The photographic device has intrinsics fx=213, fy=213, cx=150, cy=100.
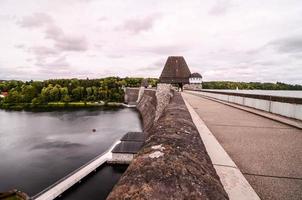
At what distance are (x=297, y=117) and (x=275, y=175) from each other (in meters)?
5.49

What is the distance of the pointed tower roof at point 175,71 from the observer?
1764 inches

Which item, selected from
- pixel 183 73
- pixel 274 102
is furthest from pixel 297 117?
pixel 183 73

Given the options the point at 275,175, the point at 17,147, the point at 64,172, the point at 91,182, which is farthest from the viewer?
the point at 17,147

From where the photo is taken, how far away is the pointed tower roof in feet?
147

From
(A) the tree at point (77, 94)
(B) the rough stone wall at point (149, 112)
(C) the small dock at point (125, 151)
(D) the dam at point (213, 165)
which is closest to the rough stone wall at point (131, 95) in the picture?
(A) the tree at point (77, 94)

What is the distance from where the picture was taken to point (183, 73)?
152ft

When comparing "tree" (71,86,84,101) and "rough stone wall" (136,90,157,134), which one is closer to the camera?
"rough stone wall" (136,90,157,134)

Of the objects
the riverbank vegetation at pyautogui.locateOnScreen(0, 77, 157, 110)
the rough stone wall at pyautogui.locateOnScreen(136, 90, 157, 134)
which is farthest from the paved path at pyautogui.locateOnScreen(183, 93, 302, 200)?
the riverbank vegetation at pyautogui.locateOnScreen(0, 77, 157, 110)

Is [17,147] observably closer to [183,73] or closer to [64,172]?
[64,172]

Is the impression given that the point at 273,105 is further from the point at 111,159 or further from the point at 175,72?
the point at 175,72

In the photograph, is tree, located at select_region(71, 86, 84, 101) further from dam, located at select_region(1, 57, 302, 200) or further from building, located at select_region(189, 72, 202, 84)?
dam, located at select_region(1, 57, 302, 200)

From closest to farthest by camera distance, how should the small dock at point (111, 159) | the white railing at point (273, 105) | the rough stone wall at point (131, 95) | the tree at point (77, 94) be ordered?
the white railing at point (273, 105), the small dock at point (111, 159), the rough stone wall at point (131, 95), the tree at point (77, 94)

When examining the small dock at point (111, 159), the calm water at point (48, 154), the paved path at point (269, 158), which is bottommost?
the calm water at point (48, 154)

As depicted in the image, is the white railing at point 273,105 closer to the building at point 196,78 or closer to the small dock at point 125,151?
the small dock at point 125,151
